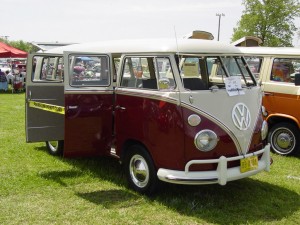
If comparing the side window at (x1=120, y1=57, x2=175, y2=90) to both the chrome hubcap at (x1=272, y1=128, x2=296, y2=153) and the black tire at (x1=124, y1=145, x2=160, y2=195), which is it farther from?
the chrome hubcap at (x1=272, y1=128, x2=296, y2=153)

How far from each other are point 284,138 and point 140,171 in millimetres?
3449

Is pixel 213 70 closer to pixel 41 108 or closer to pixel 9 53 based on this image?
pixel 41 108

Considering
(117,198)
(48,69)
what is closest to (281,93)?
(117,198)

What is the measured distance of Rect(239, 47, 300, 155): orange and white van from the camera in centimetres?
672

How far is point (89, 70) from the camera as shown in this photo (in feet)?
18.2

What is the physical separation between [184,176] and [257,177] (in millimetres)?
1949

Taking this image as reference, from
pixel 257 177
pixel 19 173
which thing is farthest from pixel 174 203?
pixel 19 173

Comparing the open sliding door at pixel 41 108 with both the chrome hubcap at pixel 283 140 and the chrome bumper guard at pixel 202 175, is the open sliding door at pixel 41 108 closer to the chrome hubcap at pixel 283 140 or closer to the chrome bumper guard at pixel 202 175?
the chrome bumper guard at pixel 202 175

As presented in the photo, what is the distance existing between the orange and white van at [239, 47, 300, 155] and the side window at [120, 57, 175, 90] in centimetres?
273

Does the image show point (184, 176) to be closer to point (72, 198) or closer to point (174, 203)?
point (174, 203)

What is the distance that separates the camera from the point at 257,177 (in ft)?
18.8

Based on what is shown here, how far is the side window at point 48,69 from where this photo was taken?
6652 mm

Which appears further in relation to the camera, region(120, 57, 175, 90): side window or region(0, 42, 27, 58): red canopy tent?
region(0, 42, 27, 58): red canopy tent

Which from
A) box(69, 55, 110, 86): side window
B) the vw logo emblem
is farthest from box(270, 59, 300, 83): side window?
box(69, 55, 110, 86): side window
